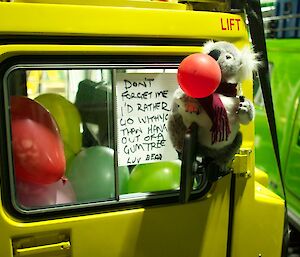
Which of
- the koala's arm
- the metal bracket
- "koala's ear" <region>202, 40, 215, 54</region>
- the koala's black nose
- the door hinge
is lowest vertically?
the door hinge

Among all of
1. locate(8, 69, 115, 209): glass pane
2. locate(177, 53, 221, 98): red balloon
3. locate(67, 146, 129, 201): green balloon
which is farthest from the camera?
locate(67, 146, 129, 201): green balloon

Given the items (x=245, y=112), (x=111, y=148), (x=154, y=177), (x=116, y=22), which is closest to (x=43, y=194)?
(x=111, y=148)

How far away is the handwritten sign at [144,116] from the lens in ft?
4.07

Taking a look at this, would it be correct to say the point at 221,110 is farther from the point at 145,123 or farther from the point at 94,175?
the point at 94,175

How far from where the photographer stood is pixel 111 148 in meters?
1.30

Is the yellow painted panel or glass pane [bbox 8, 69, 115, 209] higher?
the yellow painted panel

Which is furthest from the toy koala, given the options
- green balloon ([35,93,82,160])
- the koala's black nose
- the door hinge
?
the door hinge

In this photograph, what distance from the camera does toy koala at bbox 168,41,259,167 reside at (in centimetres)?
116

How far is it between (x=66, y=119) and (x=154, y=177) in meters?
0.39

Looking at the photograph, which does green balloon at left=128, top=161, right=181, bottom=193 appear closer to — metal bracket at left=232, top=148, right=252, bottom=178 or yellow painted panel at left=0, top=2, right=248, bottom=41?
metal bracket at left=232, top=148, right=252, bottom=178

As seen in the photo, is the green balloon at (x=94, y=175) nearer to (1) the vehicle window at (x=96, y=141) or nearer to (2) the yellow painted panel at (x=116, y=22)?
(1) the vehicle window at (x=96, y=141)

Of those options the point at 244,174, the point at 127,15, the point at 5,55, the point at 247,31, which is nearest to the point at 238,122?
the point at 244,174

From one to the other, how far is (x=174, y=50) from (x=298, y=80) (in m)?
2.11

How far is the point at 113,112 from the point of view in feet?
4.08
